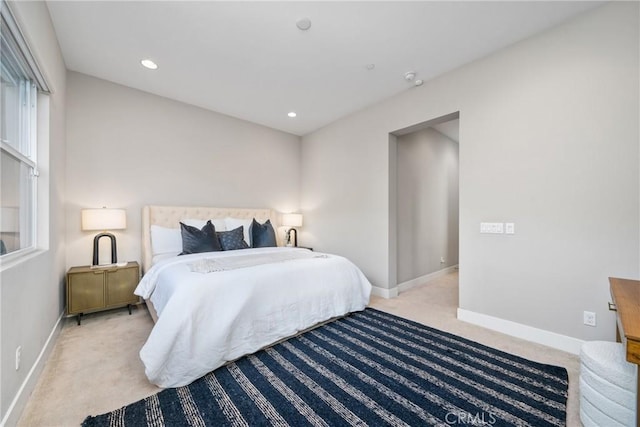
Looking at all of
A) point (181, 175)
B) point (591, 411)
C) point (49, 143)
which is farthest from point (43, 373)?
point (591, 411)

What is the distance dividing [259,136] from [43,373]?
402cm

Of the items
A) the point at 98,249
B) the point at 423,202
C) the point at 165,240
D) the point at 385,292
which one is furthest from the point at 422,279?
the point at 98,249

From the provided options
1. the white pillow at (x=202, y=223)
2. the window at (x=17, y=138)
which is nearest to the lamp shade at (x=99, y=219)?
the white pillow at (x=202, y=223)

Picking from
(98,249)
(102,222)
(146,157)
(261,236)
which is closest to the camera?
(102,222)

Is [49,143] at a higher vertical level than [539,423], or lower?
higher

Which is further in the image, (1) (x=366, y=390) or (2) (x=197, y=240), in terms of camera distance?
(2) (x=197, y=240)

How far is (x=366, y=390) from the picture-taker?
1.72m

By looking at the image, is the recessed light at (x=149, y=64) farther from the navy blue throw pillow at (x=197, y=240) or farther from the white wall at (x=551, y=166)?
the white wall at (x=551, y=166)

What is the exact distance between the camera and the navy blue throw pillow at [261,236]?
395 centimetres

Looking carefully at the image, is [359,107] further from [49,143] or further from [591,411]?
[591,411]

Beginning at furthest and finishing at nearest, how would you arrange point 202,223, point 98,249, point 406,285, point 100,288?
point 406,285
point 202,223
point 98,249
point 100,288

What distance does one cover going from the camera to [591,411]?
1358mm

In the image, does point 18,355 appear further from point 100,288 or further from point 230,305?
point 100,288

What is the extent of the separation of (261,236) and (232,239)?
1.50 ft
